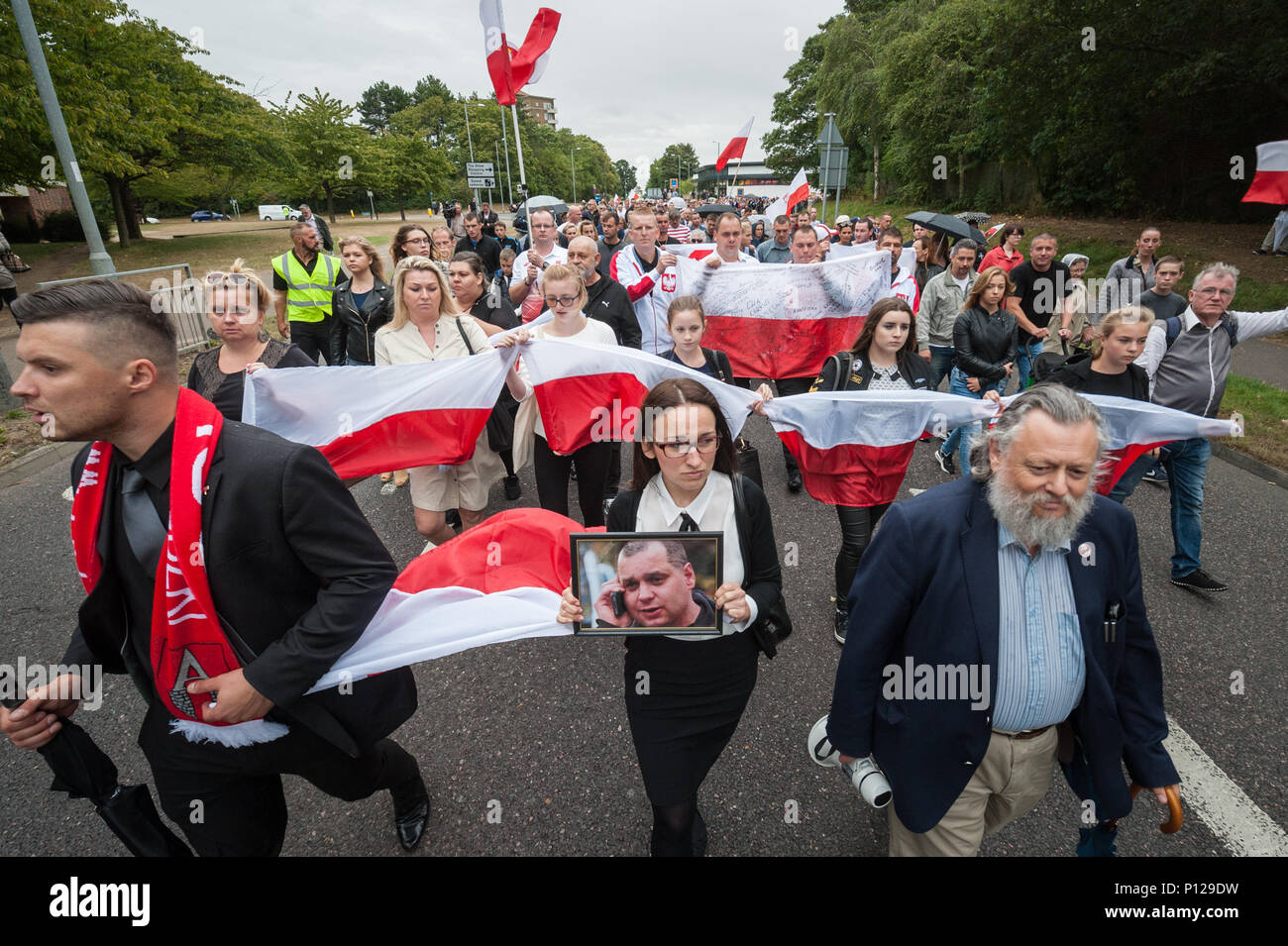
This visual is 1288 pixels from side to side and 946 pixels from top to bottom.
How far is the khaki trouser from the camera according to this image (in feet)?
6.95

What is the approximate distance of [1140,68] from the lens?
55.3 ft

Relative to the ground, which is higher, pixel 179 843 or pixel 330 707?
pixel 330 707

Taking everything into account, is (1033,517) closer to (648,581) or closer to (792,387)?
(648,581)

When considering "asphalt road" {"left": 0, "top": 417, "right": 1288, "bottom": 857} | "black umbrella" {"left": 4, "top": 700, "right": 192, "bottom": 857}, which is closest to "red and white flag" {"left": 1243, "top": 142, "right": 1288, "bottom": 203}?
"asphalt road" {"left": 0, "top": 417, "right": 1288, "bottom": 857}

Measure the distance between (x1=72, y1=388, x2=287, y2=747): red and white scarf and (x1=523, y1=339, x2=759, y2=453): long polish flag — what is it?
268cm

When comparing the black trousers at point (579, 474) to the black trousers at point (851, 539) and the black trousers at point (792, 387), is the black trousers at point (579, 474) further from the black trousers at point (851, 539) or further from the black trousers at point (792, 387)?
the black trousers at point (792, 387)

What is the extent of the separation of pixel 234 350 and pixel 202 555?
8.90 feet

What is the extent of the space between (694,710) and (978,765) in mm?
943

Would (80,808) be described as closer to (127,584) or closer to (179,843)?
(179,843)

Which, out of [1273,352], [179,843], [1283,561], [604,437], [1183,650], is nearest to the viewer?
[179,843]

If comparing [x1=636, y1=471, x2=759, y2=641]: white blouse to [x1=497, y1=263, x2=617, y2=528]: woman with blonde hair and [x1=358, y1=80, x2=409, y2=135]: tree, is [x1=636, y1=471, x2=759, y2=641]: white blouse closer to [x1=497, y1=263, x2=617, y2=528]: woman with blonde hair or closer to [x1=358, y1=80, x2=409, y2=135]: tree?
[x1=497, y1=263, x2=617, y2=528]: woman with blonde hair

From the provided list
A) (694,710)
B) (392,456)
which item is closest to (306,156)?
(392,456)

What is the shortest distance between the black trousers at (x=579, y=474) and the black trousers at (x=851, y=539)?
167cm

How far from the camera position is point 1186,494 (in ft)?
14.8
